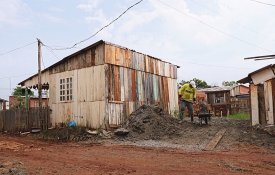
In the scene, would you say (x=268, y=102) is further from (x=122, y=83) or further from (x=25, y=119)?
(x=25, y=119)

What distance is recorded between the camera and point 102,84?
50.1 feet

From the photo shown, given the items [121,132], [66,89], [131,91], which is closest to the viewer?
[121,132]

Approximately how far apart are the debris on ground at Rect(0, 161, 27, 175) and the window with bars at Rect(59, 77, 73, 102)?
836 cm

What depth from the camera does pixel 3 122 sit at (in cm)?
1989

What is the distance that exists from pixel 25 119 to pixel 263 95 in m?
12.0

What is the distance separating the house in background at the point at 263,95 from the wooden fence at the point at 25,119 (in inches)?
401

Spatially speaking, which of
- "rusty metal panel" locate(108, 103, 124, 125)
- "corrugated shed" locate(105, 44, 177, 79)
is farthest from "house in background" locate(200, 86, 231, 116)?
"rusty metal panel" locate(108, 103, 124, 125)

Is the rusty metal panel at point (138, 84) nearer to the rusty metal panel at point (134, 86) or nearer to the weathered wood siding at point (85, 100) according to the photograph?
the rusty metal panel at point (134, 86)

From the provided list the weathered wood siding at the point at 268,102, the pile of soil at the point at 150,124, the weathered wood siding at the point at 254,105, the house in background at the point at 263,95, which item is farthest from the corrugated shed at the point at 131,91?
the weathered wood siding at the point at 268,102

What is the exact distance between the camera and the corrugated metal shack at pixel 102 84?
15.4 metres

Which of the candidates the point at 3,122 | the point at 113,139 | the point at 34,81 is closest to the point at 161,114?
the point at 113,139

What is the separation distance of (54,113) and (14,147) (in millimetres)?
5255

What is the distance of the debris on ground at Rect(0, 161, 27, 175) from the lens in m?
7.31

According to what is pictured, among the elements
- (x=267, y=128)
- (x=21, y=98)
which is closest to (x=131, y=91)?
(x=267, y=128)
